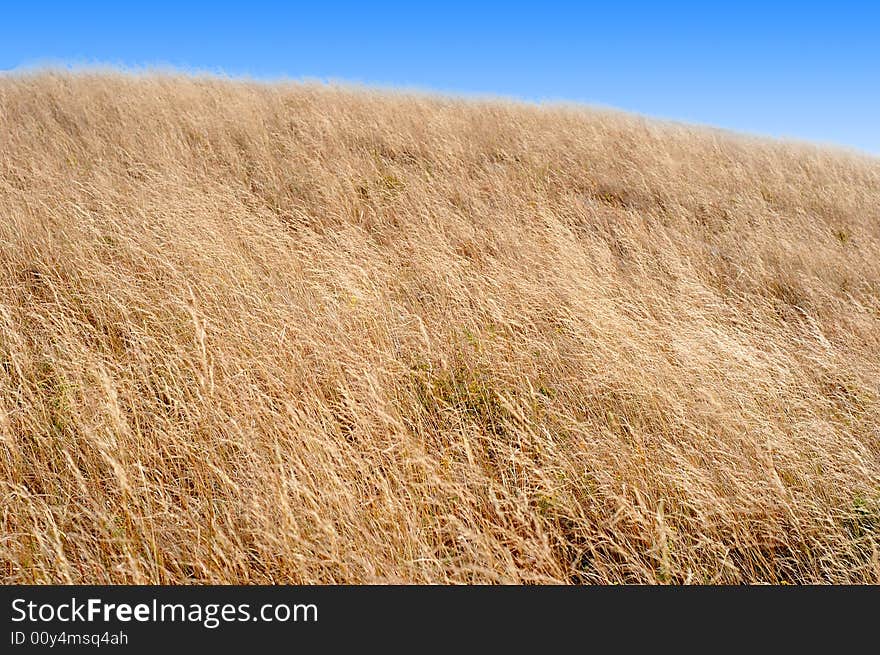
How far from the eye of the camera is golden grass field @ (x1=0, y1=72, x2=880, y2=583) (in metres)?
2.60

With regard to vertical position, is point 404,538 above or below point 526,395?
below

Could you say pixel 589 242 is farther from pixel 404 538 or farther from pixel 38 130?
pixel 38 130

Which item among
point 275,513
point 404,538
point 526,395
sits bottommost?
point 404,538

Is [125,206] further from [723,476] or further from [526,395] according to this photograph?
[723,476]

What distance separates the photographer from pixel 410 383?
361 cm

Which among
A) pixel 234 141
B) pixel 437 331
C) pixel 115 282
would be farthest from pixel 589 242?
pixel 234 141

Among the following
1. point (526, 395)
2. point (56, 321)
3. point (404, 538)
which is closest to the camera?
point (404, 538)

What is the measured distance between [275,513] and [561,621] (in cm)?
131

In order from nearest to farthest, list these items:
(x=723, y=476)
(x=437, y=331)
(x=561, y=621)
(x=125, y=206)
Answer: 1. (x=561, y=621)
2. (x=723, y=476)
3. (x=437, y=331)
4. (x=125, y=206)

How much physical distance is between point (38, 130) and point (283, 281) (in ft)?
21.0

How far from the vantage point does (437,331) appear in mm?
4219

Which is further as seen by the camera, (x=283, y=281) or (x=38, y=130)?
(x=38, y=130)

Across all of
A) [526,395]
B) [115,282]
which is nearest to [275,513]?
[526,395]

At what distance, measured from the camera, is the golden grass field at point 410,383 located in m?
2.60
